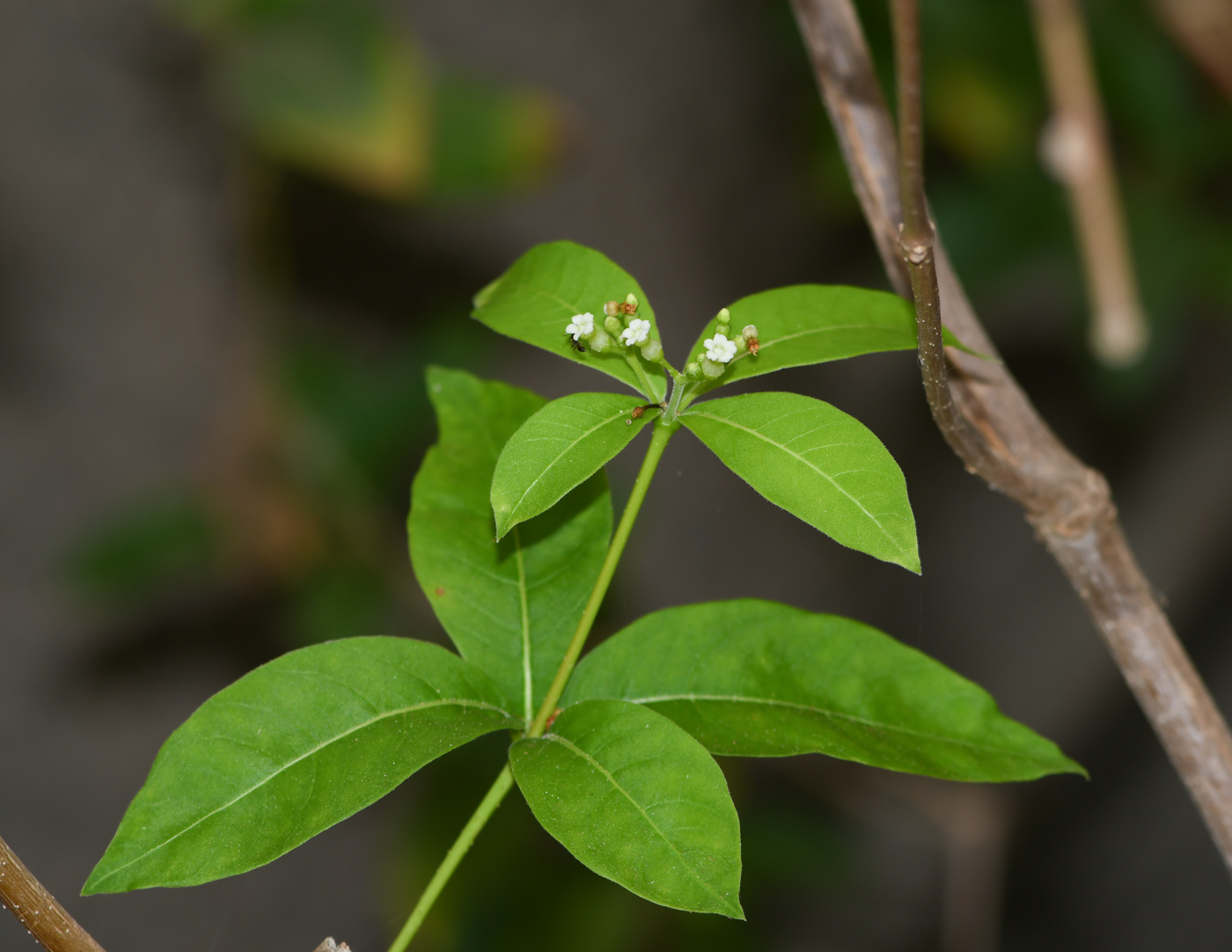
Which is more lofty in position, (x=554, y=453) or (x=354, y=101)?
(x=354, y=101)

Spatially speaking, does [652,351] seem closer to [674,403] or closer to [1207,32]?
[674,403]

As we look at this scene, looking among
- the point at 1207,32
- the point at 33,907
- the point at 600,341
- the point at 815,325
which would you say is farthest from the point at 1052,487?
the point at 1207,32

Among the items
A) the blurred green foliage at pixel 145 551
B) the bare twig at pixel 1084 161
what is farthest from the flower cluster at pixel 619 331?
the blurred green foliage at pixel 145 551

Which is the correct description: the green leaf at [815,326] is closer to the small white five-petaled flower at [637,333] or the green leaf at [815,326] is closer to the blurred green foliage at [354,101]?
the small white five-petaled flower at [637,333]

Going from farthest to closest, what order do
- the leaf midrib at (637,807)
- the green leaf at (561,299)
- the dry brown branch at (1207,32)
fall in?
the dry brown branch at (1207,32) → the green leaf at (561,299) → the leaf midrib at (637,807)

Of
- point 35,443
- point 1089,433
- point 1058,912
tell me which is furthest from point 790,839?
point 35,443

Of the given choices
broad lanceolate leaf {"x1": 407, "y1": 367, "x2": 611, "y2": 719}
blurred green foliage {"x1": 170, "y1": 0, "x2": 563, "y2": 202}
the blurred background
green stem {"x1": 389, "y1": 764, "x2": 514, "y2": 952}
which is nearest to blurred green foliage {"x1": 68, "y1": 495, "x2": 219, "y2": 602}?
the blurred background

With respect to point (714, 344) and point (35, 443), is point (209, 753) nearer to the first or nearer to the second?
point (714, 344)
